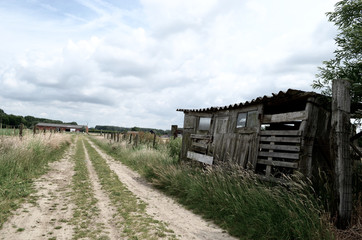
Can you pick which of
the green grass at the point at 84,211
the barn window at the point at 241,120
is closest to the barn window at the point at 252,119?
the barn window at the point at 241,120

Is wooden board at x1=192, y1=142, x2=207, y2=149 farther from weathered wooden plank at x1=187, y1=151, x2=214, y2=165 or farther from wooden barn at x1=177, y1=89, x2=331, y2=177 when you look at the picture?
weathered wooden plank at x1=187, y1=151, x2=214, y2=165

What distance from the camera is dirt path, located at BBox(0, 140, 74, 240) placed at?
432 centimetres

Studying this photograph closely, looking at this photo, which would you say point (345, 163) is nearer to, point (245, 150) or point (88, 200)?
point (245, 150)

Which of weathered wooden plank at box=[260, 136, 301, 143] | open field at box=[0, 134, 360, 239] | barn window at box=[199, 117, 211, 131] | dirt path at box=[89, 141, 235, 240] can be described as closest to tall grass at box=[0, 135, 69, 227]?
open field at box=[0, 134, 360, 239]

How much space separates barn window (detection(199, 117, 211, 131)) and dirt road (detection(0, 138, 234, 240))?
12.3ft

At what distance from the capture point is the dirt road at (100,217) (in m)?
4.50

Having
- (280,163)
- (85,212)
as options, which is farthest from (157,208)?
(280,163)

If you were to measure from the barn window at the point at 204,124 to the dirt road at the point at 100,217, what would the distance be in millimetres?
3743

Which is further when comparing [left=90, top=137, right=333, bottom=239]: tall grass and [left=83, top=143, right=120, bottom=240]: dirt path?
[left=83, top=143, right=120, bottom=240]: dirt path

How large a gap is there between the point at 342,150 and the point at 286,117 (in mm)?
2205

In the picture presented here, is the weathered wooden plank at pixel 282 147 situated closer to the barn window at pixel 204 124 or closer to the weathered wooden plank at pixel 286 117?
the weathered wooden plank at pixel 286 117

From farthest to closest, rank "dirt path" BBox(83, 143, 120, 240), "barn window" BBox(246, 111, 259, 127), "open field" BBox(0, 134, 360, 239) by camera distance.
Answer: "barn window" BBox(246, 111, 259, 127) → "dirt path" BBox(83, 143, 120, 240) → "open field" BBox(0, 134, 360, 239)

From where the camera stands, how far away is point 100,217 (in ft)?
17.7

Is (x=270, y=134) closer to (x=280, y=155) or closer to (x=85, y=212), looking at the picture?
(x=280, y=155)
